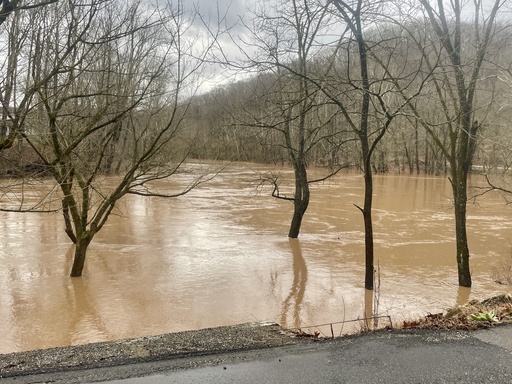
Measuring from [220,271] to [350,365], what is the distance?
26.2 feet

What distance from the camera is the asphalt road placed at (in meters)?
3.44

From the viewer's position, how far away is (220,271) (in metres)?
11.4

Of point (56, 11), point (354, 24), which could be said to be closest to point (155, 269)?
point (56, 11)

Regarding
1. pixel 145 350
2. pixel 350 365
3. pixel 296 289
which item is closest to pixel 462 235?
pixel 296 289

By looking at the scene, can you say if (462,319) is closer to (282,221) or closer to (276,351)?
(276,351)

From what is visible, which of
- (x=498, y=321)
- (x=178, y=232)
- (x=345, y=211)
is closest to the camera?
(x=498, y=321)

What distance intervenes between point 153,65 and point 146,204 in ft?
39.4

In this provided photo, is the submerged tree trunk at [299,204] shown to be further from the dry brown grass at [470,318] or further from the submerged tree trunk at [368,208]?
the dry brown grass at [470,318]

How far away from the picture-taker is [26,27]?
7.26 m

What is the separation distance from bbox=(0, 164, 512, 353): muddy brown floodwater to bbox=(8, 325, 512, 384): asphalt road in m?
3.21

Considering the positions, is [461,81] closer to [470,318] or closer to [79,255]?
[470,318]

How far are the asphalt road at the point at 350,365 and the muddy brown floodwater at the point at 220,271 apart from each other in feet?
10.5

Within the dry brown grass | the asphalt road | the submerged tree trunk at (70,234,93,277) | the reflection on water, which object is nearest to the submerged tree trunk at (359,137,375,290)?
the reflection on water

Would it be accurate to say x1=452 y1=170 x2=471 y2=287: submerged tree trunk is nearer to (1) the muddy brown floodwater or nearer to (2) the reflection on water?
(1) the muddy brown floodwater
